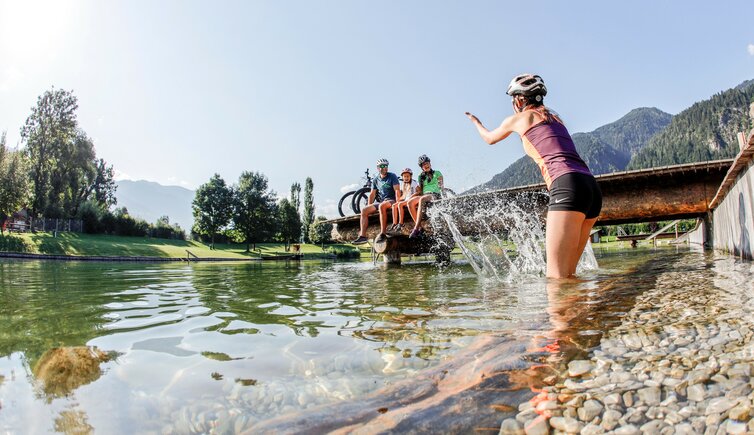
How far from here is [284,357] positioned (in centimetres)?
225

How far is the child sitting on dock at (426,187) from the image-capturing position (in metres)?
10.8

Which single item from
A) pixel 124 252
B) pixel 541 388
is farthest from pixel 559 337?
pixel 124 252

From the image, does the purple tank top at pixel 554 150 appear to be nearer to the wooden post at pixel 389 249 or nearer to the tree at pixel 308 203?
the wooden post at pixel 389 249

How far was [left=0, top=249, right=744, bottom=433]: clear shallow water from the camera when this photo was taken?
1524 mm

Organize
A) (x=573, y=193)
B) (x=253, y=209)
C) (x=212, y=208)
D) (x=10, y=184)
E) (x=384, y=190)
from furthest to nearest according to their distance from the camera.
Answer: (x=253, y=209) → (x=212, y=208) → (x=10, y=184) → (x=384, y=190) → (x=573, y=193)

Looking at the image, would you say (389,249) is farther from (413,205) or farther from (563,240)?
(563,240)

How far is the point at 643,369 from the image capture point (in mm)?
1693

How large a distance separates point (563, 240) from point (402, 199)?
7.42m

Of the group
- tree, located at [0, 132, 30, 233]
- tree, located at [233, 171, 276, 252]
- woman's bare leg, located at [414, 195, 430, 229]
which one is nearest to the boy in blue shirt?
woman's bare leg, located at [414, 195, 430, 229]

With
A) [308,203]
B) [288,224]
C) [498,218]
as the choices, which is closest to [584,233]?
[498,218]

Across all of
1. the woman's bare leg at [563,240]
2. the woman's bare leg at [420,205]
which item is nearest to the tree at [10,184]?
the woman's bare leg at [420,205]

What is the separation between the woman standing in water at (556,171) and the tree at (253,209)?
68475mm

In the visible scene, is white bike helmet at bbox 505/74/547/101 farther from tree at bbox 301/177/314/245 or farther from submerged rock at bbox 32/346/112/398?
tree at bbox 301/177/314/245

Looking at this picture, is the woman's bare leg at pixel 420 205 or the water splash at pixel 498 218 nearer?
the woman's bare leg at pixel 420 205
